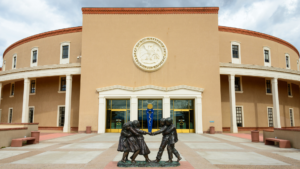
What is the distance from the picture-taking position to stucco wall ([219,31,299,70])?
1120 inches

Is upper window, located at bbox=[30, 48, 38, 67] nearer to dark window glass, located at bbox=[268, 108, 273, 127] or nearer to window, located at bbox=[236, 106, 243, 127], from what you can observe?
window, located at bbox=[236, 106, 243, 127]

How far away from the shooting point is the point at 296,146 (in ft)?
42.8

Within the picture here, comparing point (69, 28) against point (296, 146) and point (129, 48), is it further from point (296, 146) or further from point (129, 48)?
point (296, 146)

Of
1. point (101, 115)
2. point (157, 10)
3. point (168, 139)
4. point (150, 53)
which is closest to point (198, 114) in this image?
point (150, 53)

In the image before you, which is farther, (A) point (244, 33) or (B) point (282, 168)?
(A) point (244, 33)

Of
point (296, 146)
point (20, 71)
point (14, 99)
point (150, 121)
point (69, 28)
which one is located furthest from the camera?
point (14, 99)

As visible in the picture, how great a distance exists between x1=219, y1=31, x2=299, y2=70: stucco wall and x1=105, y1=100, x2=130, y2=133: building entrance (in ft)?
42.8

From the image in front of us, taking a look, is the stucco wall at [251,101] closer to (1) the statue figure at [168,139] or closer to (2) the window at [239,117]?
(2) the window at [239,117]

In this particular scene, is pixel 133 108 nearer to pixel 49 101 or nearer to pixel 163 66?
pixel 163 66

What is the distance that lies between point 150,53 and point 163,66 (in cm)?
194

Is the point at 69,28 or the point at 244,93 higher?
the point at 69,28

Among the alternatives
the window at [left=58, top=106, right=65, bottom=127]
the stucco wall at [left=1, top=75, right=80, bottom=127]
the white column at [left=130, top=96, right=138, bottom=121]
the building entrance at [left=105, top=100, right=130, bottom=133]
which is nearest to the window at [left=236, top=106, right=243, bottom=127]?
the white column at [left=130, top=96, right=138, bottom=121]

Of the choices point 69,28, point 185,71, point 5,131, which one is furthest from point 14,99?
point 185,71

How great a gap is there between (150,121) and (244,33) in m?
16.9
